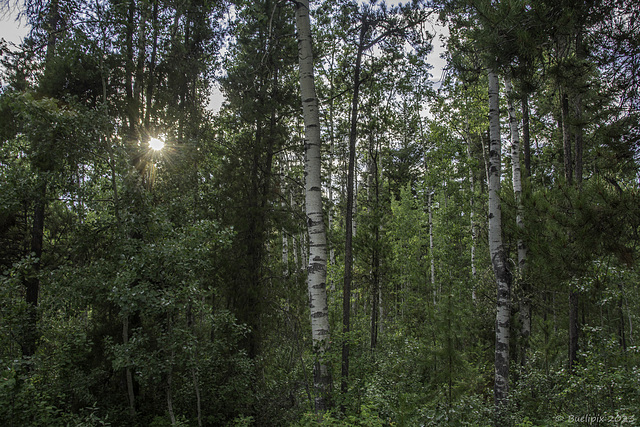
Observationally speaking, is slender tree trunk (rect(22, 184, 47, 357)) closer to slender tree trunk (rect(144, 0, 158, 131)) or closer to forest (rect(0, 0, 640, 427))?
forest (rect(0, 0, 640, 427))

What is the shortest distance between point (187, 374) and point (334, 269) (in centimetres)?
600

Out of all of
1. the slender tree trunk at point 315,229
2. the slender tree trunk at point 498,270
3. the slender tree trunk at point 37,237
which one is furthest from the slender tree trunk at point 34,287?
the slender tree trunk at point 498,270

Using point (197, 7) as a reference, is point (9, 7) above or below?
below

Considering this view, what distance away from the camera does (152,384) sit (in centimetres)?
784

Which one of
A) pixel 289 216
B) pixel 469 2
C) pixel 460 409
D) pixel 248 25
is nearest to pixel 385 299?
pixel 289 216

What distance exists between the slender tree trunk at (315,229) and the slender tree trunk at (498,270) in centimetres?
350

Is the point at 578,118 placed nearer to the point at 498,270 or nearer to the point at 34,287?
the point at 498,270

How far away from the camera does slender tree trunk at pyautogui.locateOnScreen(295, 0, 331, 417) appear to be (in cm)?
467

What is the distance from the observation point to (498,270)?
632 centimetres

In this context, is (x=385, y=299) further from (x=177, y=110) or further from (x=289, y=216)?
(x=177, y=110)

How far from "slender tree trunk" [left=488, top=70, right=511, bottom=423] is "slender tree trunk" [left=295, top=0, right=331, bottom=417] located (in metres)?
3.50

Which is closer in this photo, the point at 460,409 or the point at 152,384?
the point at 460,409

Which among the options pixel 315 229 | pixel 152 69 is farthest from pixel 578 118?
pixel 152 69

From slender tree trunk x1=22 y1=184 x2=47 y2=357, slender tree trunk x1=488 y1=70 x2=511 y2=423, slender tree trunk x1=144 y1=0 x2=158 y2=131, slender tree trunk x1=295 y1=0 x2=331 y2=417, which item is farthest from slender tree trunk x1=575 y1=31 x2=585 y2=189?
slender tree trunk x1=144 y1=0 x2=158 y2=131
